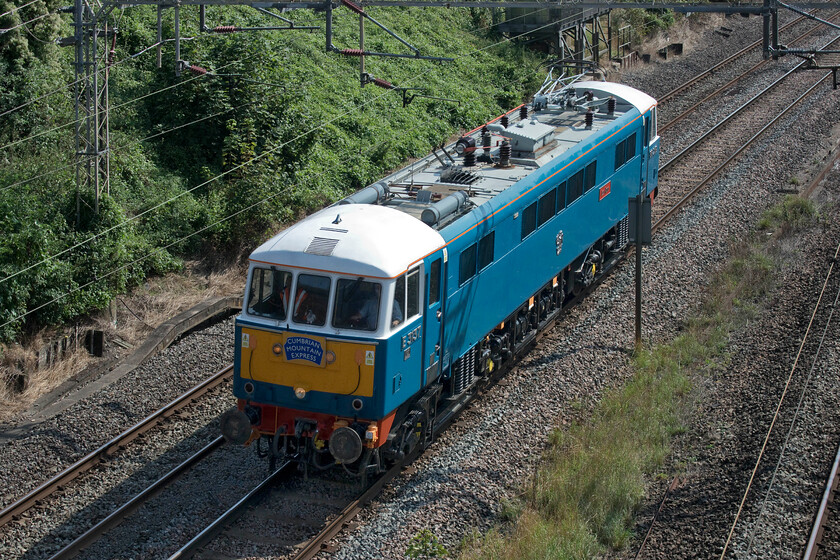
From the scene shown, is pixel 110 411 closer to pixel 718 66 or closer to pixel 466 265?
pixel 466 265

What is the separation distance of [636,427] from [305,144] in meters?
11.8

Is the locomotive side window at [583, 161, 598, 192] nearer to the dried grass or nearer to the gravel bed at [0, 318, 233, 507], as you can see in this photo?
the gravel bed at [0, 318, 233, 507]

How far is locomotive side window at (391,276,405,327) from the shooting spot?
1062cm

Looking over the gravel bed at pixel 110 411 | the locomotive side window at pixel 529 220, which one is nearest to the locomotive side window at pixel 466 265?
the locomotive side window at pixel 529 220

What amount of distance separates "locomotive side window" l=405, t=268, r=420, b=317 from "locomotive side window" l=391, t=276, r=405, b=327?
0.30 feet

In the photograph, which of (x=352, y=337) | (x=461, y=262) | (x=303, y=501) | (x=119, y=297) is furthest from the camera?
(x=119, y=297)

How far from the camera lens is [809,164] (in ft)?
80.6

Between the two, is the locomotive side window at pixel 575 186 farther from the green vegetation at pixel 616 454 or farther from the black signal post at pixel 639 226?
the green vegetation at pixel 616 454

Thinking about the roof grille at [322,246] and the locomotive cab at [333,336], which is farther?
the roof grille at [322,246]

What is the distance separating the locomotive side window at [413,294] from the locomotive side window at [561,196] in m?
4.83

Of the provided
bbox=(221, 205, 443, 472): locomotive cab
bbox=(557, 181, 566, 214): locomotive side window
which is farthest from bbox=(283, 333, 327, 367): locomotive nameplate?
bbox=(557, 181, 566, 214): locomotive side window

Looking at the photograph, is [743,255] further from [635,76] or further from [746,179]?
[635,76]

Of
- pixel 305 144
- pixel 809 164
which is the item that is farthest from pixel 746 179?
pixel 305 144

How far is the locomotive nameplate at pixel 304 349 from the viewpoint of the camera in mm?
10617
